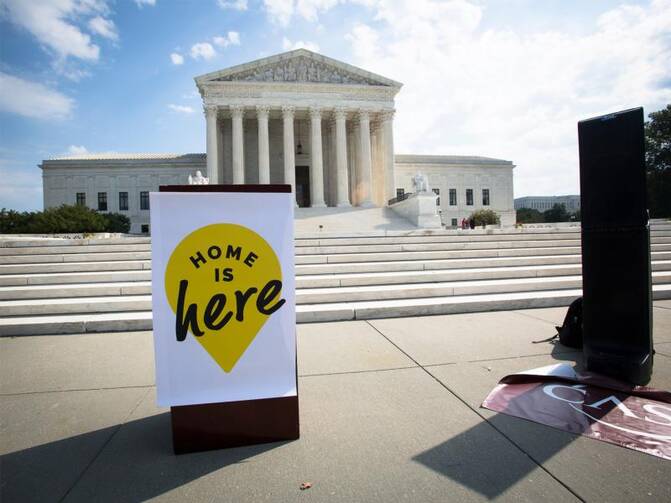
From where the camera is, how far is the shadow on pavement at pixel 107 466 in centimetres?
213

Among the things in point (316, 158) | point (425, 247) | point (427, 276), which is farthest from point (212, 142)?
point (427, 276)

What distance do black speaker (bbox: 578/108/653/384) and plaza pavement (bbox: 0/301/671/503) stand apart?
0.39m

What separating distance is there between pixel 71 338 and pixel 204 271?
4673 millimetres

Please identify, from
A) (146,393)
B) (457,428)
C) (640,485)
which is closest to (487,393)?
(457,428)

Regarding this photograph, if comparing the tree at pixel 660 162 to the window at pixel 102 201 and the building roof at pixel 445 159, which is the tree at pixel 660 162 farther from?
the window at pixel 102 201

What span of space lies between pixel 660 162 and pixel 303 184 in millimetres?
45739

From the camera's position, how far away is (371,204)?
120ft

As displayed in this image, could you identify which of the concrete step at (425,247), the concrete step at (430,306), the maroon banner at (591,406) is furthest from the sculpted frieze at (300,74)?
the maroon banner at (591,406)

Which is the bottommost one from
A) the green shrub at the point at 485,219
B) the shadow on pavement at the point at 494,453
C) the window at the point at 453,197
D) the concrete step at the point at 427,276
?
the shadow on pavement at the point at 494,453

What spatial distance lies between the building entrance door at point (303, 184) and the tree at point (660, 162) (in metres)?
41.8

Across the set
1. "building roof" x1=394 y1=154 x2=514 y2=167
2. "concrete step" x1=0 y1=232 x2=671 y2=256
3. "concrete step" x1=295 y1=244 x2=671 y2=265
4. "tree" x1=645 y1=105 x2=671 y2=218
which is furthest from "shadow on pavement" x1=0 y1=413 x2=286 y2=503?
"tree" x1=645 y1=105 x2=671 y2=218

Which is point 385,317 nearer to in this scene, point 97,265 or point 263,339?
point 263,339

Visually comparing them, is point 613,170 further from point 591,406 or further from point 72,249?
point 72,249

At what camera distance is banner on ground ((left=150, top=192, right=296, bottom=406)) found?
2.49m
